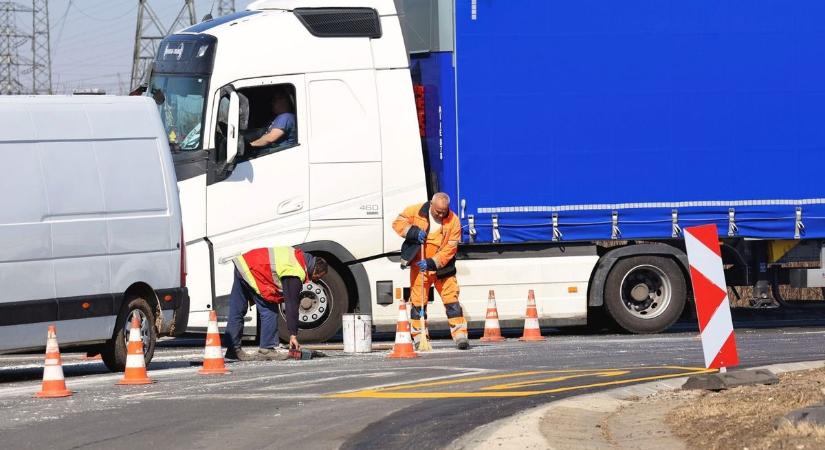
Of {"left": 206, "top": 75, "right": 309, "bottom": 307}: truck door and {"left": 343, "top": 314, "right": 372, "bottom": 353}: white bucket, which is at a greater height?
{"left": 206, "top": 75, "right": 309, "bottom": 307}: truck door

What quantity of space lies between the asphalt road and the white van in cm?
52

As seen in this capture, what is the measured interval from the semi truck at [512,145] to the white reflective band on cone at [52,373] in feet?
18.1

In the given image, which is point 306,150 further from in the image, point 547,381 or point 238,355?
point 547,381

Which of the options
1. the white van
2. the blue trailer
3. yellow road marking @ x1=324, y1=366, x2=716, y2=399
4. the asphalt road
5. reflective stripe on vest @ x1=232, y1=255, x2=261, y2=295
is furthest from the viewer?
the blue trailer

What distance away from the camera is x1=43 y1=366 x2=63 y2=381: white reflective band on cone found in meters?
12.1

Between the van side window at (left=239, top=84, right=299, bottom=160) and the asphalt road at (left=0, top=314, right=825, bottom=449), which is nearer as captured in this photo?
the asphalt road at (left=0, top=314, right=825, bottom=449)

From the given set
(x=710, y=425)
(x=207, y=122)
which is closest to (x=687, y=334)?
(x=207, y=122)

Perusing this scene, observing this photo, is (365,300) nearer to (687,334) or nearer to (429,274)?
(429,274)

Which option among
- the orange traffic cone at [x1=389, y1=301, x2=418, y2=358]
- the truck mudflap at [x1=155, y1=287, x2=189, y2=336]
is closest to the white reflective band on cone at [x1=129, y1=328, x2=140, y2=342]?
the truck mudflap at [x1=155, y1=287, x2=189, y2=336]

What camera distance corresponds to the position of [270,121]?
1811 centimetres

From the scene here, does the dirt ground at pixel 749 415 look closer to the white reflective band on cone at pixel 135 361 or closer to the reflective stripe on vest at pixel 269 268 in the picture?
the white reflective band on cone at pixel 135 361

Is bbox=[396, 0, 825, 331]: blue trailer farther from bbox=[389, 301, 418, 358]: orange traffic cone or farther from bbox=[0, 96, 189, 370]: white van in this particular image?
bbox=[0, 96, 189, 370]: white van

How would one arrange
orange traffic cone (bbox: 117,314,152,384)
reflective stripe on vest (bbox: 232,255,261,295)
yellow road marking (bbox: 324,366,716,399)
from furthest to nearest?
reflective stripe on vest (bbox: 232,255,261,295), orange traffic cone (bbox: 117,314,152,384), yellow road marking (bbox: 324,366,716,399)

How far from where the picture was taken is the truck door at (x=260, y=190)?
1783cm
